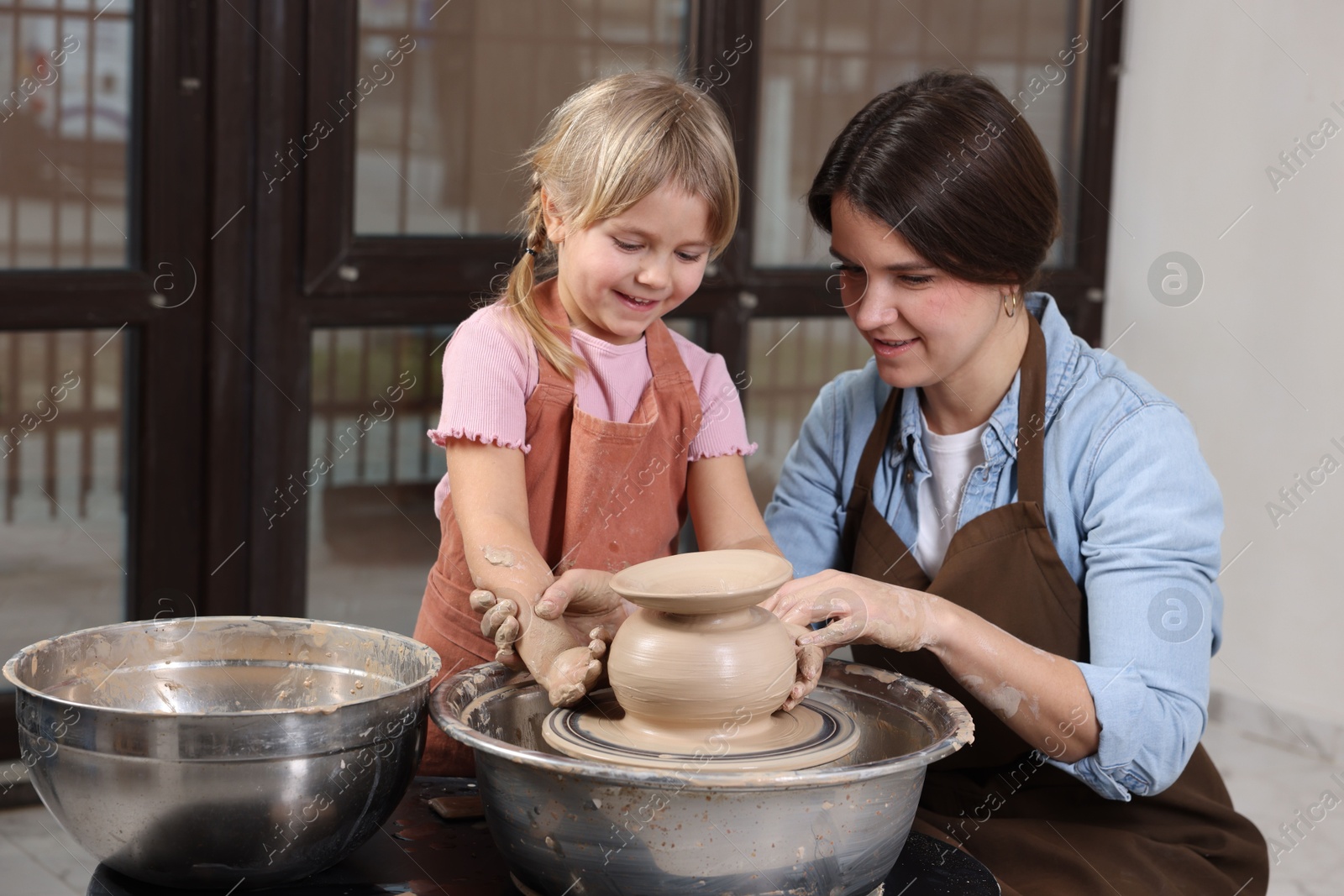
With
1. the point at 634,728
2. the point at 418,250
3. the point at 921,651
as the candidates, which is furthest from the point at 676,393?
the point at 418,250

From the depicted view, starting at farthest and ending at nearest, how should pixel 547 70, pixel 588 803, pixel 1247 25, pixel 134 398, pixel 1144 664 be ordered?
A: 1. pixel 1247 25
2. pixel 547 70
3. pixel 134 398
4. pixel 1144 664
5. pixel 588 803

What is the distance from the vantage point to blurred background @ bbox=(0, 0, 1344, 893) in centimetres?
295

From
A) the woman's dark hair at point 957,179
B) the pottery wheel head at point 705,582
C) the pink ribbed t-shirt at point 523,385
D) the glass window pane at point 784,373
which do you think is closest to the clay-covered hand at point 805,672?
the pottery wheel head at point 705,582

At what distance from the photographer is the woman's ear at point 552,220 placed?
1.56 m

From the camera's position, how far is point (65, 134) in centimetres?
292

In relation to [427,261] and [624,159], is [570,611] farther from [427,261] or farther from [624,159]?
→ [427,261]

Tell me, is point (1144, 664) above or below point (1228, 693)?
above

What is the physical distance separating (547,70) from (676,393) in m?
1.88

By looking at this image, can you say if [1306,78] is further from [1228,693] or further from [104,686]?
[104,686]

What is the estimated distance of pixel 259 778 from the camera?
108cm

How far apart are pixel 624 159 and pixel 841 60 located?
8.01ft

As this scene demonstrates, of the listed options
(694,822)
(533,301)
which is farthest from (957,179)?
(694,822)

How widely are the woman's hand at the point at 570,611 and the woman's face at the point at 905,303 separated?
18.7 inches

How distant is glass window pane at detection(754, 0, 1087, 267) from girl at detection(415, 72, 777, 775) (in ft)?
6.63
